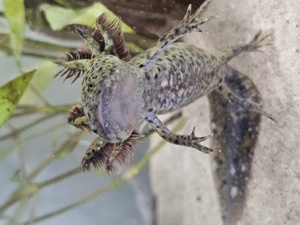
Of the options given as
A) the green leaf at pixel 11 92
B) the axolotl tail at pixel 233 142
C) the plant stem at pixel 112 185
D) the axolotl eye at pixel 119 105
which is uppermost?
the axolotl eye at pixel 119 105

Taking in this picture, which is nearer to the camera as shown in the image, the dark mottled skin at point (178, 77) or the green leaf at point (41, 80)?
the dark mottled skin at point (178, 77)

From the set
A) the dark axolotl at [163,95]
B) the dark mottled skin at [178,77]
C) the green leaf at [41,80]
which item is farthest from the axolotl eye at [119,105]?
the green leaf at [41,80]

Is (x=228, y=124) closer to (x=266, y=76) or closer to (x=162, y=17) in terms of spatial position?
(x=266, y=76)

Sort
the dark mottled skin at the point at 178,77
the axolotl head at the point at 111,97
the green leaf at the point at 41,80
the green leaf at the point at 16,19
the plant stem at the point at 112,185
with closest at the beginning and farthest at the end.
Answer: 1. the axolotl head at the point at 111,97
2. the dark mottled skin at the point at 178,77
3. the green leaf at the point at 16,19
4. the green leaf at the point at 41,80
5. the plant stem at the point at 112,185

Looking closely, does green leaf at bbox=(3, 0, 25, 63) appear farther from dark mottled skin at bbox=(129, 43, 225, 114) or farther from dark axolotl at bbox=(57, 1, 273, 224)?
dark mottled skin at bbox=(129, 43, 225, 114)


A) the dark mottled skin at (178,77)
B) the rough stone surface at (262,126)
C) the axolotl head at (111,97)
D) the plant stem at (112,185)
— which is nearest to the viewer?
the axolotl head at (111,97)

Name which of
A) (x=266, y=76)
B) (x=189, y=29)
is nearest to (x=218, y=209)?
(x=266, y=76)

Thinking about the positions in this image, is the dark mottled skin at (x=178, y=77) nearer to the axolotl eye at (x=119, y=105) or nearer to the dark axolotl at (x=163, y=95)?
the dark axolotl at (x=163, y=95)
